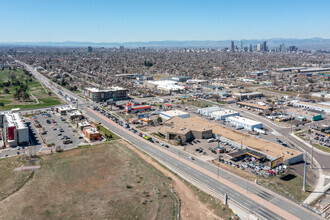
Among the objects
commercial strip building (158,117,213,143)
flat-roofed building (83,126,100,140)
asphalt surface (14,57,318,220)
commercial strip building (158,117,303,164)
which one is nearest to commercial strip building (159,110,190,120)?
commercial strip building (158,117,303,164)

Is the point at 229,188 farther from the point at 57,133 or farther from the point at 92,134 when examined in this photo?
the point at 57,133

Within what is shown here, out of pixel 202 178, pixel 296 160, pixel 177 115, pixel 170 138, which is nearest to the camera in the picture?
pixel 202 178

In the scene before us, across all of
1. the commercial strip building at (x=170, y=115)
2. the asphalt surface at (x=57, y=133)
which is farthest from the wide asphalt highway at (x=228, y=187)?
the commercial strip building at (x=170, y=115)

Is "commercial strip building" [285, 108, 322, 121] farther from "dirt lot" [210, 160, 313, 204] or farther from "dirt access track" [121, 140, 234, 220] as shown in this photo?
"dirt access track" [121, 140, 234, 220]

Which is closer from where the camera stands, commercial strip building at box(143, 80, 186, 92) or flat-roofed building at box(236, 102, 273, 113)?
flat-roofed building at box(236, 102, 273, 113)

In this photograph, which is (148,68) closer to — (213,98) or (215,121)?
(213,98)

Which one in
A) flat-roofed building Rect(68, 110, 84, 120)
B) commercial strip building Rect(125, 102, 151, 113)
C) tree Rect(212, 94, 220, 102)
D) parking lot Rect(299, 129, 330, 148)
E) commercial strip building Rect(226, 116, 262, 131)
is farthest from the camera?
tree Rect(212, 94, 220, 102)

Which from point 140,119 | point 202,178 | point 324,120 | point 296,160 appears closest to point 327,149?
point 296,160
